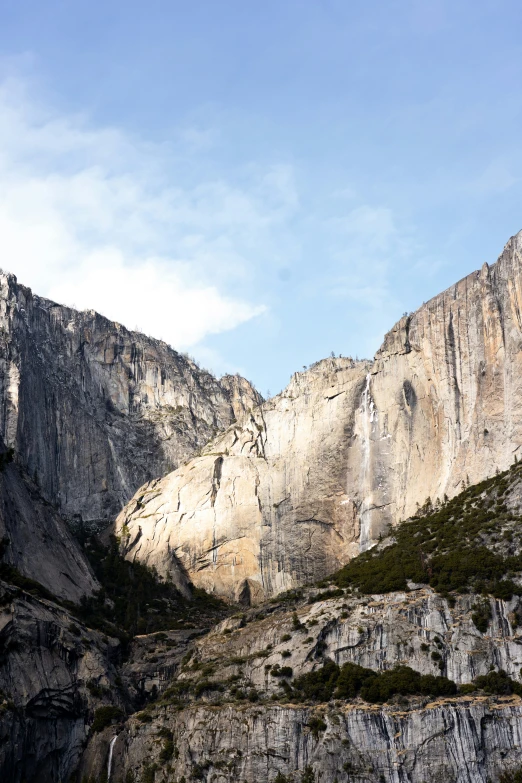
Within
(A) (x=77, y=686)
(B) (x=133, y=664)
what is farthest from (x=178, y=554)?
(A) (x=77, y=686)

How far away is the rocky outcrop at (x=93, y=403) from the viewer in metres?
144

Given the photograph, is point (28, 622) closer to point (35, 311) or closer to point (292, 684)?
point (292, 684)

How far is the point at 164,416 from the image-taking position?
174 m

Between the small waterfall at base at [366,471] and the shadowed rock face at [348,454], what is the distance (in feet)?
0.52

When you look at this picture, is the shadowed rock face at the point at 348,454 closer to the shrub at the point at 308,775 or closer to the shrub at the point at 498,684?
the shrub at the point at 498,684

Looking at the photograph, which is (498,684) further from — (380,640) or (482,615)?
(380,640)

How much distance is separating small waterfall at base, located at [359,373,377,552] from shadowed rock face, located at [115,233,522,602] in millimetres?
159

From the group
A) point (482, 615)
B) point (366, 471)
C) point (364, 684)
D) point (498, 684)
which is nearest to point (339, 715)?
point (364, 684)

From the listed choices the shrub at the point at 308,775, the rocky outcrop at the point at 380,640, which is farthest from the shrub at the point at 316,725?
the rocky outcrop at the point at 380,640

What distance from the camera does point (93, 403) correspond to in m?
165

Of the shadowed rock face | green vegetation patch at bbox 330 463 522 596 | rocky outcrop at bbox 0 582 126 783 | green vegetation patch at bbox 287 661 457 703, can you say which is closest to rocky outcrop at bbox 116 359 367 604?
the shadowed rock face

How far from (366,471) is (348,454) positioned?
3889 mm

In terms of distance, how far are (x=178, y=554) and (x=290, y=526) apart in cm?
1655

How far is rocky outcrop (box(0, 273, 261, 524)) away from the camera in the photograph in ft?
473
